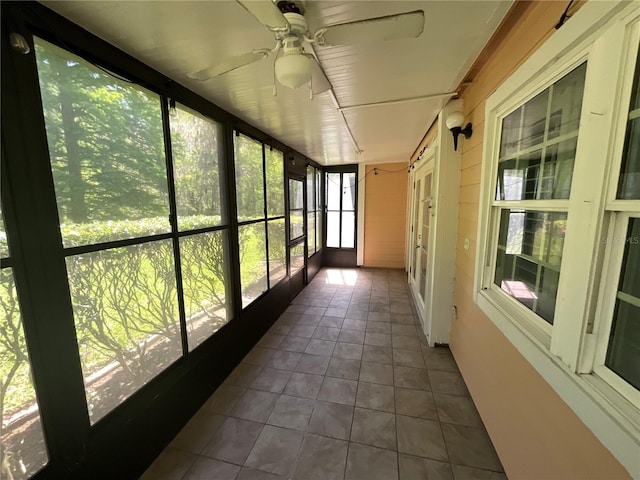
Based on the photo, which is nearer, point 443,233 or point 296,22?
point 296,22

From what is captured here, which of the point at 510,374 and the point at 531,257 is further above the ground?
the point at 531,257

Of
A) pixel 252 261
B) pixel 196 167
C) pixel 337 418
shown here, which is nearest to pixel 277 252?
pixel 252 261

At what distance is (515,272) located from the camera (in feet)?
5.23

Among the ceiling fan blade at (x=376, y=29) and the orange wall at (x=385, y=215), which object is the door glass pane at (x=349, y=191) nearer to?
the orange wall at (x=385, y=215)

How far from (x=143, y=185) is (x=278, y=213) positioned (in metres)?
2.16

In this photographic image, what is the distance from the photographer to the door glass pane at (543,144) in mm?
1099

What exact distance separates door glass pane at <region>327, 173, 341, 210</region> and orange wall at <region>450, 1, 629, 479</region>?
151 inches

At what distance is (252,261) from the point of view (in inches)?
116

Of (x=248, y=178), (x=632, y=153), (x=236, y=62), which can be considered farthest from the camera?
(x=248, y=178)

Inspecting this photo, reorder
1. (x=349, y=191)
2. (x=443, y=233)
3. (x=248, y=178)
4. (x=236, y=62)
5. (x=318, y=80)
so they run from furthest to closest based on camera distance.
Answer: (x=349, y=191), (x=248, y=178), (x=443, y=233), (x=318, y=80), (x=236, y=62)

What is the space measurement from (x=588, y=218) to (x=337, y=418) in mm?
1908

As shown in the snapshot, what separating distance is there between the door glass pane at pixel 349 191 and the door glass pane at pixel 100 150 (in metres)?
4.69

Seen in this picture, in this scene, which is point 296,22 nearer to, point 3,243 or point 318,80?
point 318,80

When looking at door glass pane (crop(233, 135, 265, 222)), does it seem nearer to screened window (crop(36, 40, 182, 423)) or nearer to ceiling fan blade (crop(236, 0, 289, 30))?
screened window (crop(36, 40, 182, 423))
